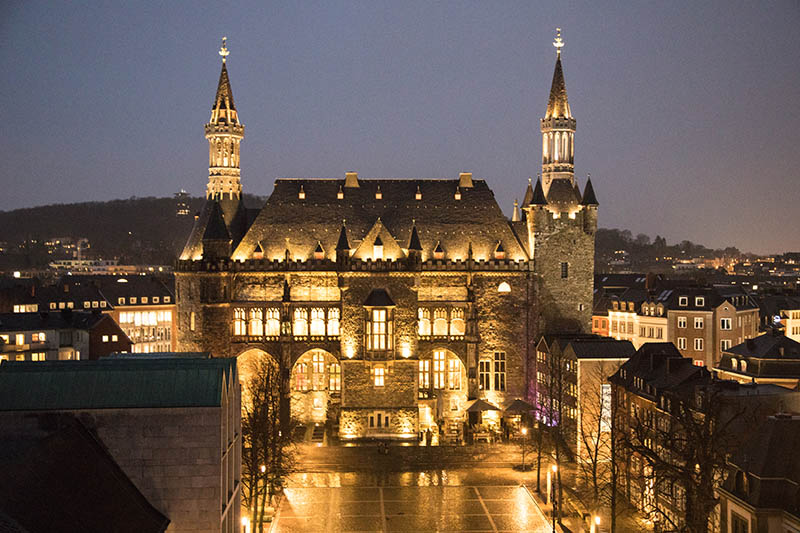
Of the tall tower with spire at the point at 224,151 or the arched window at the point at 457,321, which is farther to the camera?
the tall tower with spire at the point at 224,151

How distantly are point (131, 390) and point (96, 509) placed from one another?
20.0 feet

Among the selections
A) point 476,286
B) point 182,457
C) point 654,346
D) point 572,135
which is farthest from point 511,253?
point 182,457

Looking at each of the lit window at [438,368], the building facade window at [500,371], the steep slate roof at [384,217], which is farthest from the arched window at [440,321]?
Result: the building facade window at [500,371]

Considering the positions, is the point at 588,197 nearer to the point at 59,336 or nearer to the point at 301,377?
the point at 301,377

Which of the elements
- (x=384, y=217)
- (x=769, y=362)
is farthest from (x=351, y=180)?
(x=769, y=362)

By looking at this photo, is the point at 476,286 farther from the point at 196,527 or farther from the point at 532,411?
the point at 196,527

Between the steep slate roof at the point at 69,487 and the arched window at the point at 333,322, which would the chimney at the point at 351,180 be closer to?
the arched window at the point at 333,322

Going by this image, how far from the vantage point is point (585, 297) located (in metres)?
81.9

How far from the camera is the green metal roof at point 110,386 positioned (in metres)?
37.4

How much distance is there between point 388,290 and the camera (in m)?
75.8

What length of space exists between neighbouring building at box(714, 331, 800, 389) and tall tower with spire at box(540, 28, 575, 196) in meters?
23.3

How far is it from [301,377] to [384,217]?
16646 mm

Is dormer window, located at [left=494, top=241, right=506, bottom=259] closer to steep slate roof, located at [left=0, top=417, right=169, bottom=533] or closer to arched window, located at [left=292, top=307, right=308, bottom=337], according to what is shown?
arched window, located at [left=292, top=307, right=308, bottom=337]

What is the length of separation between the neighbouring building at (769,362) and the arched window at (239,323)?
40940 millimetres
